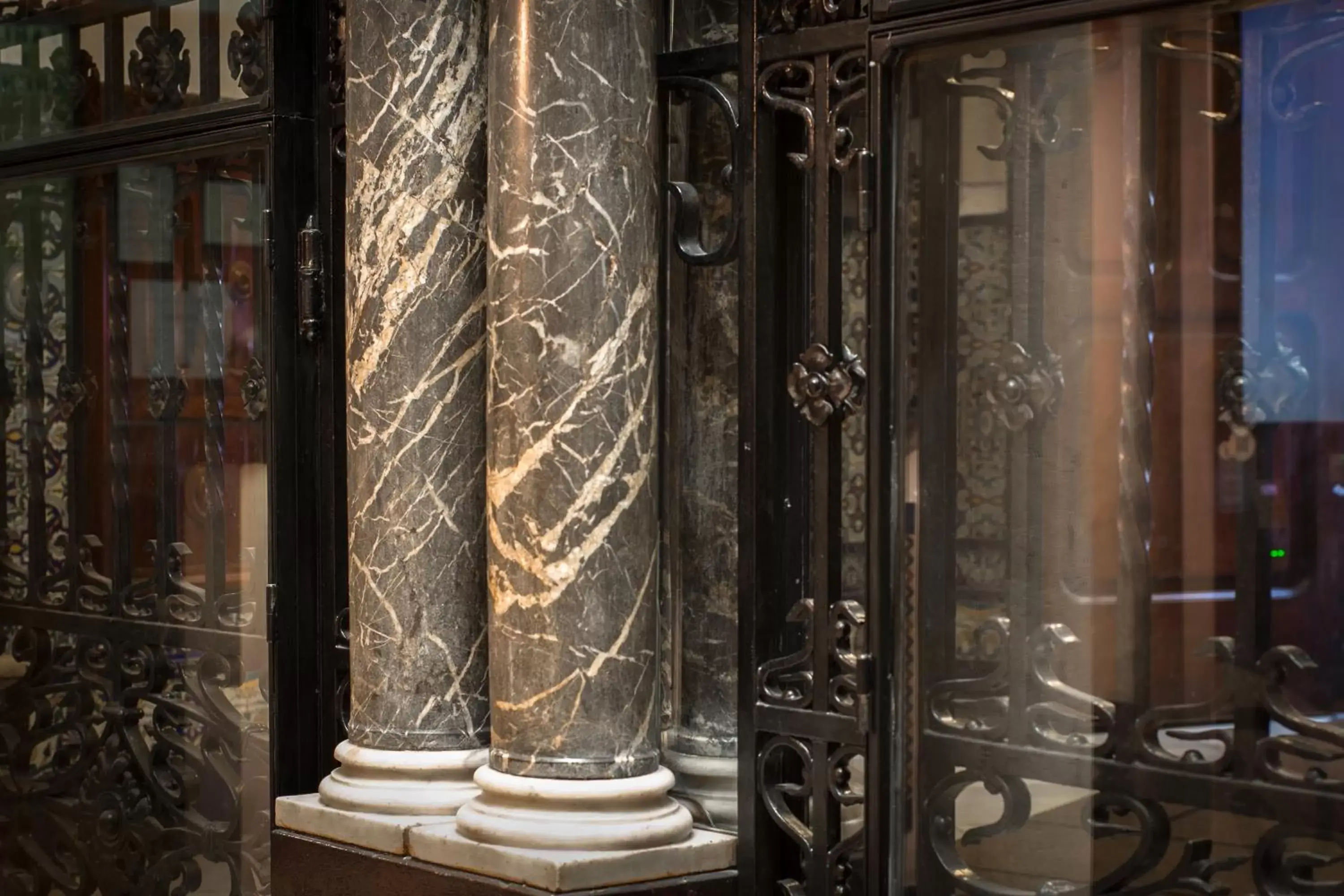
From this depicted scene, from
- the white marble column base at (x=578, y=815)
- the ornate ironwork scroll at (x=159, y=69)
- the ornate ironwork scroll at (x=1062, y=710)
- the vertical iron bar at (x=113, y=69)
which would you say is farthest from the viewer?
the vertical iron bar at (x=113, y=69)

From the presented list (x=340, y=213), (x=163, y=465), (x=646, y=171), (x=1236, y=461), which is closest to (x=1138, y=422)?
(x=1236, y=461)

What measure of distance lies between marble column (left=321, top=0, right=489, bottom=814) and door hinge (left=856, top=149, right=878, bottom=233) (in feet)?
3.13

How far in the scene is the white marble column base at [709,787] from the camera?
405 cm

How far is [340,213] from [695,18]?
106cm

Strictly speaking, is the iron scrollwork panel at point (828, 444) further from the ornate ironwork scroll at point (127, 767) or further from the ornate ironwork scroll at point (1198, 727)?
the ornate ironwork scroll at point (127, 767)

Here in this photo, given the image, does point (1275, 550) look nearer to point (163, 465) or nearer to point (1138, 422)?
point (1138, 422)

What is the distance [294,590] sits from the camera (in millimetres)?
4680

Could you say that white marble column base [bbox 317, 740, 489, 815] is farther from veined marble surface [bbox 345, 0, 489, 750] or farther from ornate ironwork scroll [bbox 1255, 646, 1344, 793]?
ornate ironwork scroll [bbox 1255, 646, 1344, 793]

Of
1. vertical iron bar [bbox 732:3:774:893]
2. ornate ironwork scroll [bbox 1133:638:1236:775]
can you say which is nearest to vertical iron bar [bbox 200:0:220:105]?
vertical iron bar [bbox 732:3:774:893]

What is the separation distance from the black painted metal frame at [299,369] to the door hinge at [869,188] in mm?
1497

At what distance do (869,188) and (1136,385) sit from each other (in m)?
0.63

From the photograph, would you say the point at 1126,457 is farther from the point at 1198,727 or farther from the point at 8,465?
the point at 8,465

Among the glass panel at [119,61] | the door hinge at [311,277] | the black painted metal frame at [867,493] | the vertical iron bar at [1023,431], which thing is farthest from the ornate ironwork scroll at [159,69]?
the vertical iron bar at [1023,431]

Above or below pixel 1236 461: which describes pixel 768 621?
below
